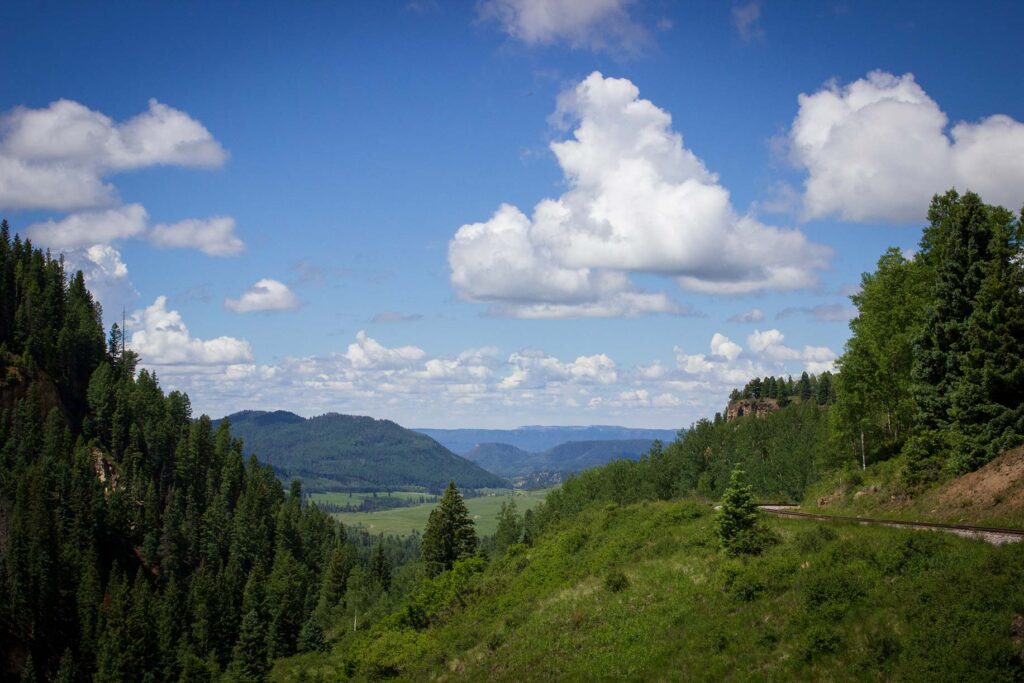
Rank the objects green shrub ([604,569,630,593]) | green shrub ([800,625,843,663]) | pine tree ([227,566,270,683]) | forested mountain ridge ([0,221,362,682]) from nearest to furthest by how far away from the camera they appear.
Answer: green shrub ([800,625,843,663]) → green shrub ([604,569,630,593]) → pine tree ([227,566,270,683]) → forested mountain ridge ([0,221,362,682])

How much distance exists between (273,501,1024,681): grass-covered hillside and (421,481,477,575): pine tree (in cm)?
1998

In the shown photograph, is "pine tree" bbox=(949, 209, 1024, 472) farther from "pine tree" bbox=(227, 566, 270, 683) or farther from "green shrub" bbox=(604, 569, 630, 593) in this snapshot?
"pine tree" bbox=(227, 566, 270, 683)

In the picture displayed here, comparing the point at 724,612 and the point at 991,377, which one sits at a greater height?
the point at 991,377

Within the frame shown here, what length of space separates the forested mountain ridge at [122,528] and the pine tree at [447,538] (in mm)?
38390

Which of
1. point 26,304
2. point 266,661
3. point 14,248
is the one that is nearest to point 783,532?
point 266,661

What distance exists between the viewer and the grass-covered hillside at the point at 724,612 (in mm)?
23781

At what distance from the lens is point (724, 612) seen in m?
32.7

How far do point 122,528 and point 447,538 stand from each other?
87.4 m

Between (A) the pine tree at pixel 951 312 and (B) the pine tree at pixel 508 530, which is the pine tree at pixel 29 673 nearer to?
(B) the pine tree at pixel 508 530

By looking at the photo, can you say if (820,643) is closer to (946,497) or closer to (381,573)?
(946,497)

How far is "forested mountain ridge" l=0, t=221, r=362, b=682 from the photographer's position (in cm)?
10844

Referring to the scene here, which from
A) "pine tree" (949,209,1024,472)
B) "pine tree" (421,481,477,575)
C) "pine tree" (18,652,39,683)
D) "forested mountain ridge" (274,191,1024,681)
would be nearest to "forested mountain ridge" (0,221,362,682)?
"pine tree" (18,652,39,683)

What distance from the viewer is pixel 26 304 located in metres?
150

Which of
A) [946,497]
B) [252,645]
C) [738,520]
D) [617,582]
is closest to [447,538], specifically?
[617,582]
